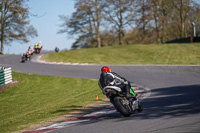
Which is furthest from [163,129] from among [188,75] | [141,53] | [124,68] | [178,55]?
[141,53]

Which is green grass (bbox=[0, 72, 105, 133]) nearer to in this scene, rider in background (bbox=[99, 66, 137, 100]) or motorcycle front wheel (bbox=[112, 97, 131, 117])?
rider in background (bbox=[99, 66, 137, 100])

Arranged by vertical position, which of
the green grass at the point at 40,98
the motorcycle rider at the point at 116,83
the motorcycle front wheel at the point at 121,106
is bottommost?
the green grass at the point at 40,98

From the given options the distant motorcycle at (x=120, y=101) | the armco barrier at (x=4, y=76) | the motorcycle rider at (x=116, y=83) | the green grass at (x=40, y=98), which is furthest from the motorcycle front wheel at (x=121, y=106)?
the armco barrier at (x=4, y=76)

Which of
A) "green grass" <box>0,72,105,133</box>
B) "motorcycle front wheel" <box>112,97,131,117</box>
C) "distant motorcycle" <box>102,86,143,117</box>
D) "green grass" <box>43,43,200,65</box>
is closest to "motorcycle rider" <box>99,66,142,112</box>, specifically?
"distant motorcycle" <box>102,86,143,117</box>

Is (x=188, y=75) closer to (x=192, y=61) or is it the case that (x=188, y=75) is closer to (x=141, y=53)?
(x=192, y=61)

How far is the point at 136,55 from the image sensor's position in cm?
3478

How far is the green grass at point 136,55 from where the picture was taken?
98.9 feet

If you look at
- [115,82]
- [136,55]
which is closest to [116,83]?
[115,82]

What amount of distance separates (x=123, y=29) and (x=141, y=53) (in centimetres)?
1949

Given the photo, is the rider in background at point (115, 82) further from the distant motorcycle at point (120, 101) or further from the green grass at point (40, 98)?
the green grass at point (40, 98)

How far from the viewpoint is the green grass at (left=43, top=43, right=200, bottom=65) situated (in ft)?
98.9

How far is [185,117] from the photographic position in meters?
7.72

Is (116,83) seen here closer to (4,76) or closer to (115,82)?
(115,82)

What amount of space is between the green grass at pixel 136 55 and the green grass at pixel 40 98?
9.97 metres
